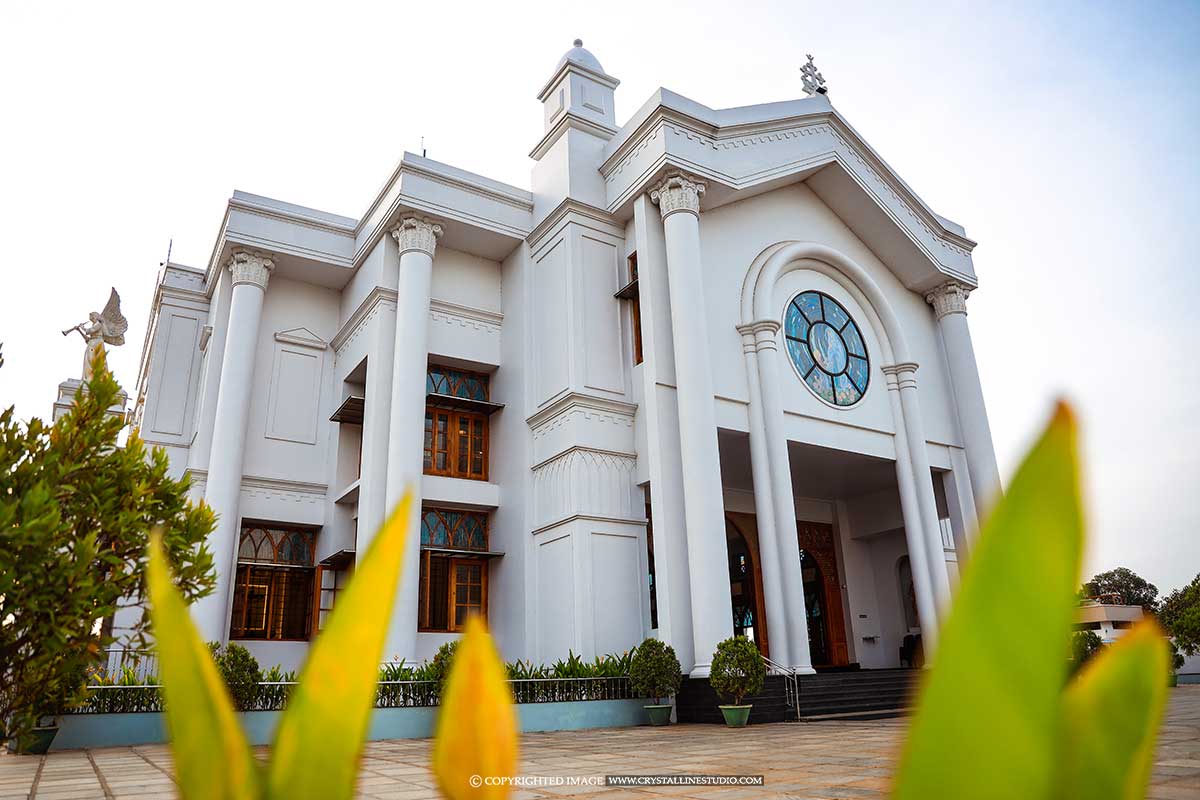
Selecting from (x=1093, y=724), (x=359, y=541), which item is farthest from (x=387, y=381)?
(x=1093, y=724)

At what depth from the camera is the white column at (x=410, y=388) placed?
10992mm

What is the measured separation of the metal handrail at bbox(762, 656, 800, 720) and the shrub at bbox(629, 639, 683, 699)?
1.19m

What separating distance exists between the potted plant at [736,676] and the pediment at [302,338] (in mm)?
9174

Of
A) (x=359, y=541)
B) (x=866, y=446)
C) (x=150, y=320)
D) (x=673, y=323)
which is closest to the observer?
(x=673, y=323)

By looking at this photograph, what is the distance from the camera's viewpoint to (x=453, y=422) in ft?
44.1

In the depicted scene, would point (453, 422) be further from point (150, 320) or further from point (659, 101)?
point (150, 320)

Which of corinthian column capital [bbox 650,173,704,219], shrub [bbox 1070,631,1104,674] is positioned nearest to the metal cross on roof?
corinthian column capital [bbox 650,173,704,219]

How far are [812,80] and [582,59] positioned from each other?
419cm

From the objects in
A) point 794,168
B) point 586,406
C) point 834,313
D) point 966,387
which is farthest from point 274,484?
point 966,387

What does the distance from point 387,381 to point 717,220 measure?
5.68m

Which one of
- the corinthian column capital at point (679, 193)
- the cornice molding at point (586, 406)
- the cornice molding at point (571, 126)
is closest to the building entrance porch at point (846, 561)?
the cornice molding at point (586, 406)

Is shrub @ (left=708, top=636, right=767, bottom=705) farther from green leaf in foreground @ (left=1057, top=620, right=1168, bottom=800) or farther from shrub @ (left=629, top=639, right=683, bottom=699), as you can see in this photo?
green leaf in foreground @ (left=1057, top=620, right=1168, bottom=800)

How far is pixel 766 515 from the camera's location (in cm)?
1134

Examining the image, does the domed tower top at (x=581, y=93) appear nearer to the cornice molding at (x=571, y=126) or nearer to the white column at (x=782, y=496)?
the cornice molding at (x=571, y=126)
